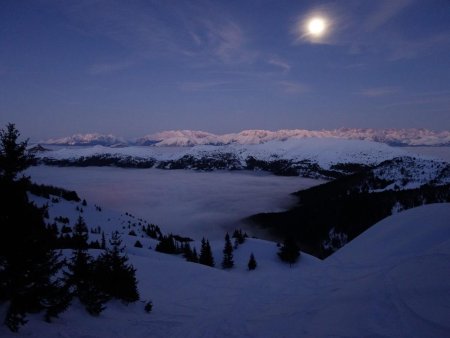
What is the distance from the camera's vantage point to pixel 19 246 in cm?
1245

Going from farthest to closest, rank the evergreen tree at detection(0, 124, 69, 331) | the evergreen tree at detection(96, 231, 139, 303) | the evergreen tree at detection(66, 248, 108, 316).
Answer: the evergreen tree at detection(96, 231, 139, 303) < the evergreen tree at detection(66, 248, 108, 316) < the evergreen tree at detection(0, 124, 69, 331)

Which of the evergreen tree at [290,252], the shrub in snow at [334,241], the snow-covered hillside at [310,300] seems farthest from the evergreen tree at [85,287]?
the shrub in snow at [334,241]

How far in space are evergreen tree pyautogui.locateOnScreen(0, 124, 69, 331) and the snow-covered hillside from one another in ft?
3.86

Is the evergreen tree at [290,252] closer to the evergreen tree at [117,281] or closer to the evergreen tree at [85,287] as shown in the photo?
the evergreen tree at [117,281]

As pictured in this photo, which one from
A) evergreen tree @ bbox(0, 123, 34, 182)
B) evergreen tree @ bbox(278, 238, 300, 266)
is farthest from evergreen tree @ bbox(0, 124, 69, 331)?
evergreen tree @ bbox(278, 238, 300, 266)

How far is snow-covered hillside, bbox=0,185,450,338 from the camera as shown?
572 inches

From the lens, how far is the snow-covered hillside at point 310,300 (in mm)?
14523

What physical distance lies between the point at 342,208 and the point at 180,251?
140 m

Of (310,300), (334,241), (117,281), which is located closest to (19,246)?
(117,281)

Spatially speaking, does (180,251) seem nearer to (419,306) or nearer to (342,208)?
(419,306)

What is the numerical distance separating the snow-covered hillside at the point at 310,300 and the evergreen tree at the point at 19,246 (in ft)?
3.86

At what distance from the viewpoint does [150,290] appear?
28172mm

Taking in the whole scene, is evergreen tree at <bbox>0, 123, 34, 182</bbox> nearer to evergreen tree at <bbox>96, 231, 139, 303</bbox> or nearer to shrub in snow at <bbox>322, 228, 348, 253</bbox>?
evergreen tree at <bbox>96, 231, 139, 303</bbox>

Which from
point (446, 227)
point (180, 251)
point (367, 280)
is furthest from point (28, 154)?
point (180, 251)
